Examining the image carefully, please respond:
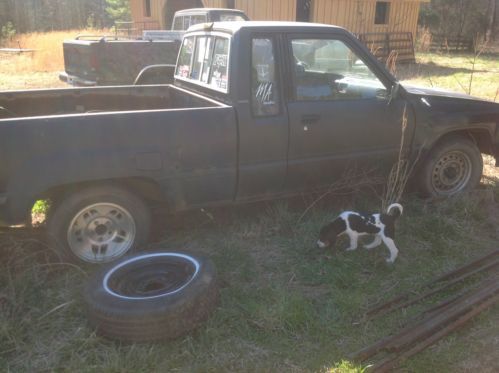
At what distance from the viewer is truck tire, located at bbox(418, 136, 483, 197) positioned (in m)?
4.89

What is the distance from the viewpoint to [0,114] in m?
4.26

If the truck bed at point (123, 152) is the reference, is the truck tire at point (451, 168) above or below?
below

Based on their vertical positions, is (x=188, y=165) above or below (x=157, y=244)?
above

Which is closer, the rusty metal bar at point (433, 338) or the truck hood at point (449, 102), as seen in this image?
the rusty metal bar at point (433, 338)

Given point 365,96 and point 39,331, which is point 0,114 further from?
point 365,96

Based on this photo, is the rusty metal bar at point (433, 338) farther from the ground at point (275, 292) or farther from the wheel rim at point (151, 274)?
the wheel rim at point (151, 274)

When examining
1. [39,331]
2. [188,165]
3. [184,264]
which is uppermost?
[188,165]

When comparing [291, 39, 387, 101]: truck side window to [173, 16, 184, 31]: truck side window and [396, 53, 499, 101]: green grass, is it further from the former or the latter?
[173, 16, 184, 31]: truck side window

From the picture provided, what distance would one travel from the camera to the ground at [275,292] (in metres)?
2.79

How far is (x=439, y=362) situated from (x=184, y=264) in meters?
1.74

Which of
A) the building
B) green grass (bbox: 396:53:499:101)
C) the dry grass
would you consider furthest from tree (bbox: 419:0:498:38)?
the dry grass

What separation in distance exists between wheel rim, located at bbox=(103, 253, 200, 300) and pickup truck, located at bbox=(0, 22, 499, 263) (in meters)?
→ 0.50

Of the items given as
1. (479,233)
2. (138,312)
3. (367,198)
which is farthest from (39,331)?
(479,233)

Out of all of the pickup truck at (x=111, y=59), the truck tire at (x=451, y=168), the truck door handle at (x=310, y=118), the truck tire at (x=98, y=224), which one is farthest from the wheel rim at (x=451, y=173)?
the pickup truck at (x=111, y=59)
